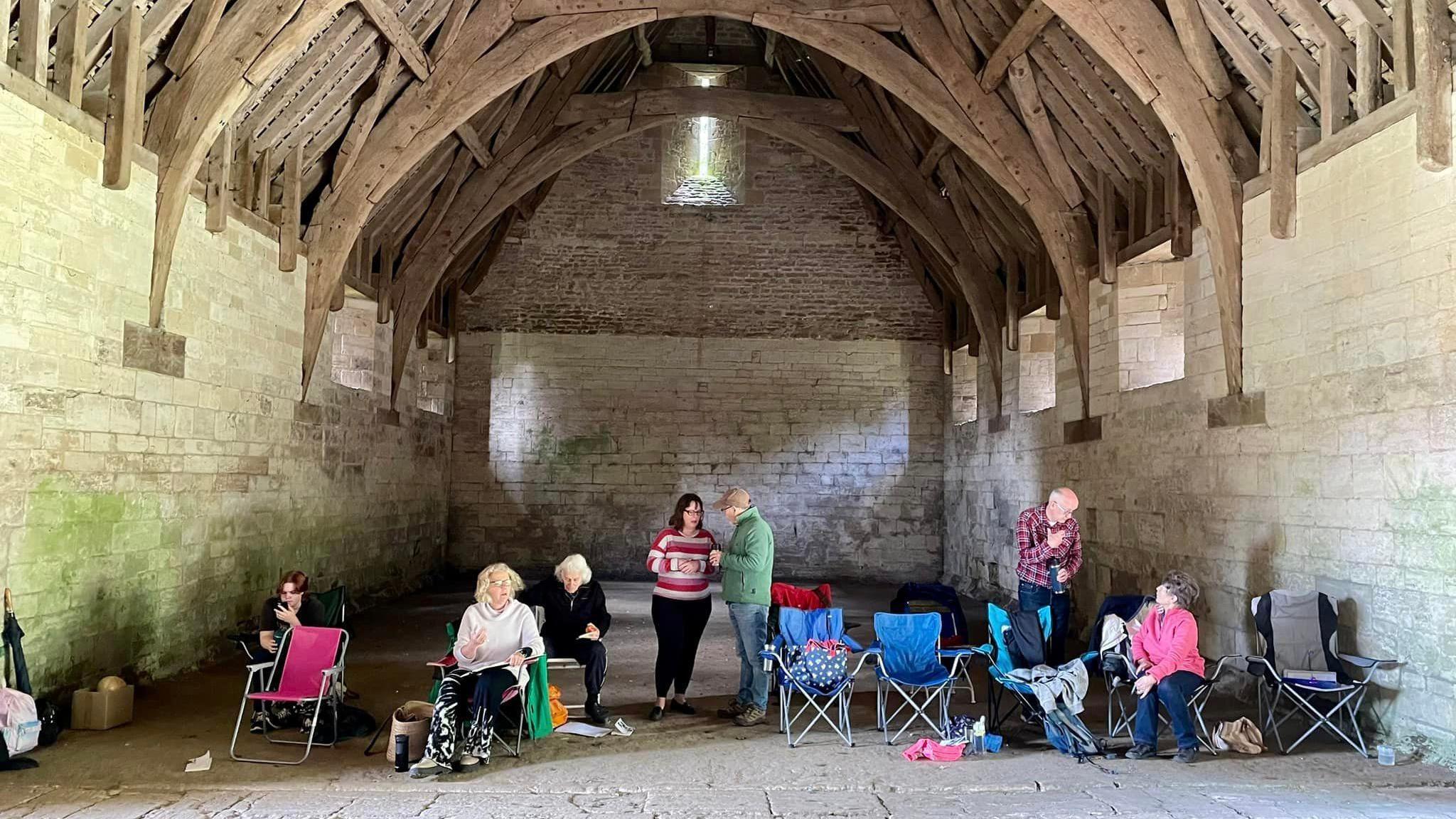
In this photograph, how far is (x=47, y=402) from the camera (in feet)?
16.3

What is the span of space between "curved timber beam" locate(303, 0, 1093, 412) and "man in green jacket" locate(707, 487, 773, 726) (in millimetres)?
4240

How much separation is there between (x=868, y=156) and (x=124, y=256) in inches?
282

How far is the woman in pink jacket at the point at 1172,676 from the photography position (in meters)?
4.56

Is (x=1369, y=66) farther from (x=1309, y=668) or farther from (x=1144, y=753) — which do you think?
(x=1144, y=753)

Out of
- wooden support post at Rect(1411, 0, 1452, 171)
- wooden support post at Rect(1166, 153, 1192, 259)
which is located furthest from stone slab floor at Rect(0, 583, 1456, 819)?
wooden support post at Rect(1166, 153, 1192, 259)

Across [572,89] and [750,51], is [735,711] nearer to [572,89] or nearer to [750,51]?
[572,89]

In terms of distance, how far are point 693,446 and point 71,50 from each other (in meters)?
8.59

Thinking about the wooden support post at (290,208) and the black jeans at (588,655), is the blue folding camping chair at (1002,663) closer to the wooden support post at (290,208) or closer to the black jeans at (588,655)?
the black jeans at (588,655)

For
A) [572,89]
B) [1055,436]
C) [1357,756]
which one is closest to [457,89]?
[572,89]

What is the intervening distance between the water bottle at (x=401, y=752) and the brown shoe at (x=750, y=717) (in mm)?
1634

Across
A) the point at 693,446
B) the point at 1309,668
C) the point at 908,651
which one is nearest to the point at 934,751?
the point at 908,651

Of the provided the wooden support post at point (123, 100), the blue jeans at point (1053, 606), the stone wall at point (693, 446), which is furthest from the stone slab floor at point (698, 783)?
the stone wall at point (693, 446)

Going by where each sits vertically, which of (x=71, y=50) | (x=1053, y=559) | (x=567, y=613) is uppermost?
(x=71, y=50)

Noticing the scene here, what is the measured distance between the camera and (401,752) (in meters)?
4.32
